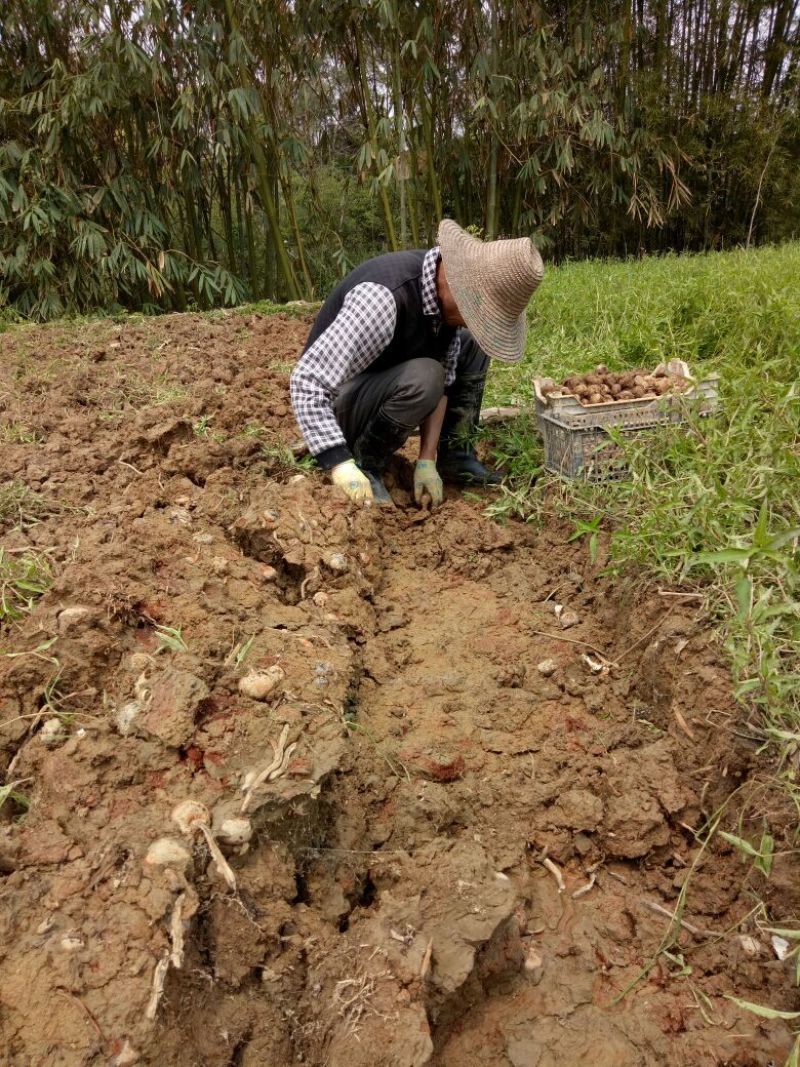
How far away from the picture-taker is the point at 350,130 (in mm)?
6953

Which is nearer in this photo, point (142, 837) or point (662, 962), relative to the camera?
point (142, 837)

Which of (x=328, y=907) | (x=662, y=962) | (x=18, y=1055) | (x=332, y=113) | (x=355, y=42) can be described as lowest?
(x=662, y=962)

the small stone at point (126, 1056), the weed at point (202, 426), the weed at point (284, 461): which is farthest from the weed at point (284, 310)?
the small stone at point (126, 1056)

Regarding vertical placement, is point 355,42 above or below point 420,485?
above

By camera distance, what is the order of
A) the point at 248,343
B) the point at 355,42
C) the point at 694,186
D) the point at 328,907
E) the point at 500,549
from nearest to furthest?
the point at 328,907, the point at 500,549, the point at 248,343, the point at 355,42, the point at 694,186

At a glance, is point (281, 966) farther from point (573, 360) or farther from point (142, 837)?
point (573, 360)

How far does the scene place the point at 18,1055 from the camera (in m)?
0.94

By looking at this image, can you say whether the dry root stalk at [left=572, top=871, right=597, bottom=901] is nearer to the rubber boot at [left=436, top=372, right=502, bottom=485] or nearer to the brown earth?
the brown earth

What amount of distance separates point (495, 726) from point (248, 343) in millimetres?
3352

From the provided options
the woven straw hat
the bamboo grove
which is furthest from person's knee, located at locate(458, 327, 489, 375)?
the bamboo grove

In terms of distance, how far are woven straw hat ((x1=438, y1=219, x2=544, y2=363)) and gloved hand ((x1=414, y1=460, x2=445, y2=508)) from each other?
1.80ft

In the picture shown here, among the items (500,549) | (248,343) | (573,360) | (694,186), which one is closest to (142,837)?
(500,549)

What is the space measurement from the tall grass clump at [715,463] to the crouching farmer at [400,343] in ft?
1.55

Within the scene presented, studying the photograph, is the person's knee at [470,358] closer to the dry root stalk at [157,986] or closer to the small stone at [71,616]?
the small stone at [71,616]
